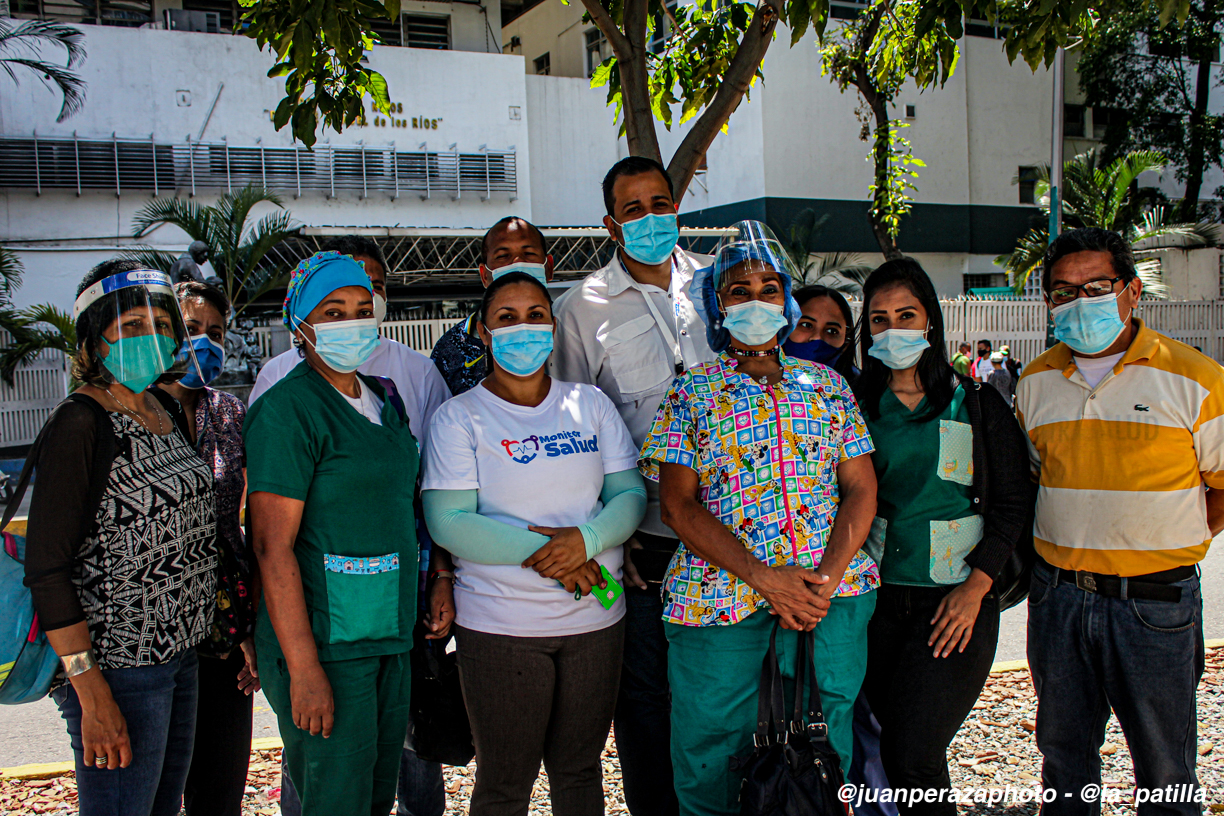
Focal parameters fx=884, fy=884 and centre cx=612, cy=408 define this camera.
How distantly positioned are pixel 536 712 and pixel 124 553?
1272 mm

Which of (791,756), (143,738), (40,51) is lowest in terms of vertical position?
(791,756)

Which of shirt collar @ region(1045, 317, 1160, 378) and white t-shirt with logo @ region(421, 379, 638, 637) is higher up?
shirt collar @ region(1045, 317, 1160, 378)

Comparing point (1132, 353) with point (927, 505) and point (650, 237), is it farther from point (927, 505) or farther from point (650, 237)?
point (650, 237)

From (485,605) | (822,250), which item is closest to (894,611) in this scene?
(485,605)

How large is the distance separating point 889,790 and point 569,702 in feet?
3.82

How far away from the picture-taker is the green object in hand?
277cm

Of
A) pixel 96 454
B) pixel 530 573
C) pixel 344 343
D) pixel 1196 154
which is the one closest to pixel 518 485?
pixel 530 573

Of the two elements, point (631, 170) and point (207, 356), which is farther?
point (631, 170)

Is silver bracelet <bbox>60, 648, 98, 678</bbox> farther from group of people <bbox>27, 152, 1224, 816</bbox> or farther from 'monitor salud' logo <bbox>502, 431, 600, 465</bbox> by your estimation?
'monitor salud' logo <bbox>502, 431, 600, 465</bbox>

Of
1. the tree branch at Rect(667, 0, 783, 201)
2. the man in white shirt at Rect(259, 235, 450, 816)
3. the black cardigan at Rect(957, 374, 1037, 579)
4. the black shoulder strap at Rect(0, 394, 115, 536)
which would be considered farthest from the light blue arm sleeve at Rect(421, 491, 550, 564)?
the tree branch at Rect(667, 0, 783, 201)

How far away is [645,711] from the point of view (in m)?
3.16

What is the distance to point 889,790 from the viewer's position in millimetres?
3008

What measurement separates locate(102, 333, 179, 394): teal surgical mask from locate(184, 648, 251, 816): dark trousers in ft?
3.15

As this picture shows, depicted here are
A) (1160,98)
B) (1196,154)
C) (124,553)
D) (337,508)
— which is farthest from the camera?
(1160,98)
